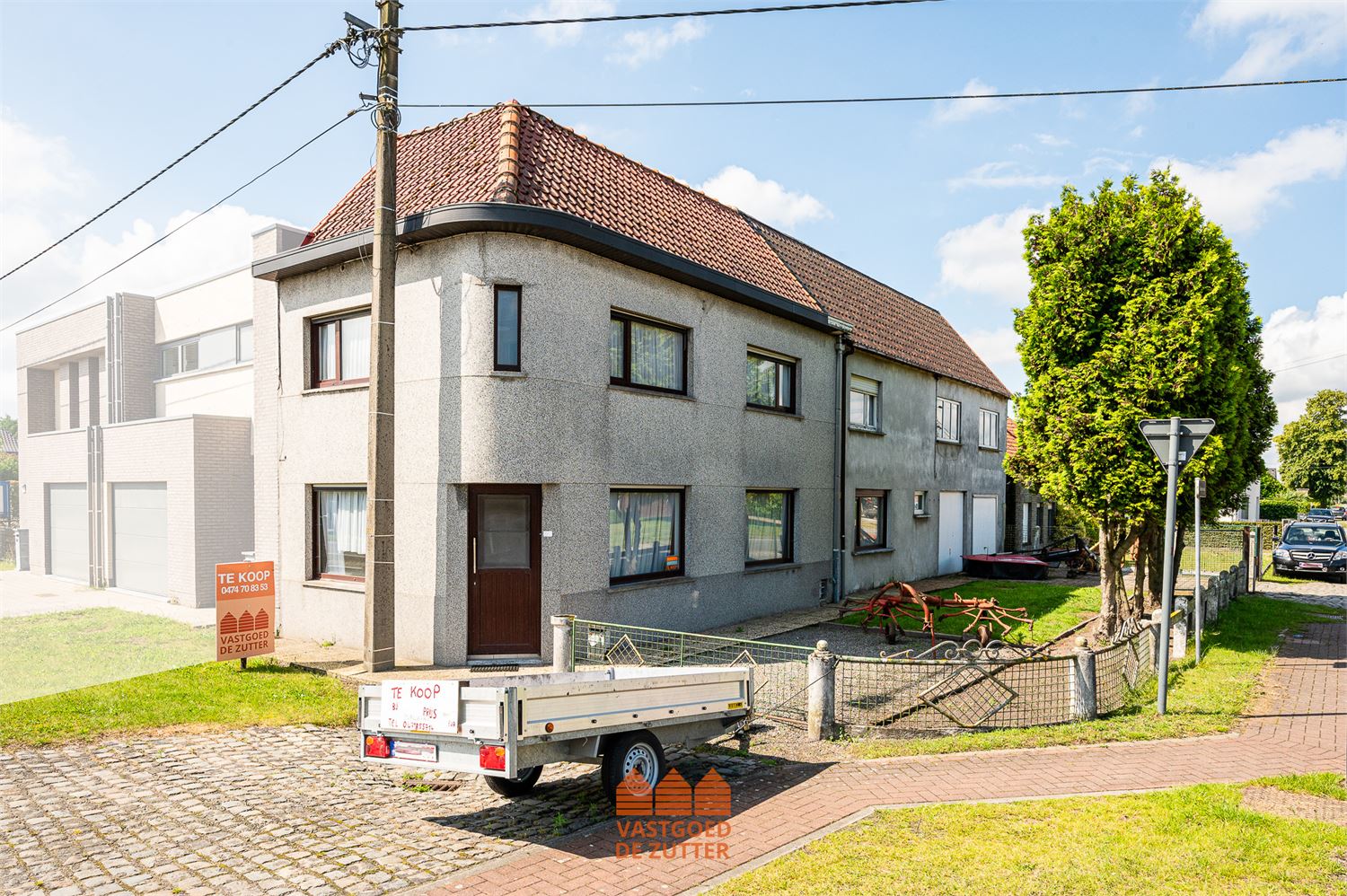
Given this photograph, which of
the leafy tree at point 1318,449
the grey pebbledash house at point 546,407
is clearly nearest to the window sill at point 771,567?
the grey pebbledash house at point 546,407

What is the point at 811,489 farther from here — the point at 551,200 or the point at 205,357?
the point at 205,357

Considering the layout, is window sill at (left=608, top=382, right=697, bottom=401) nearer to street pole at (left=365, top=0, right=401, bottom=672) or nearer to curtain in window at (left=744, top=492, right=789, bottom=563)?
curtain in window at (left=744, top=492, right=789, bottom=563)

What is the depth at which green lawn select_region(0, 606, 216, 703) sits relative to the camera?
36.7 ft

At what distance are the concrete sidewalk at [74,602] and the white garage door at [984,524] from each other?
2135 cm

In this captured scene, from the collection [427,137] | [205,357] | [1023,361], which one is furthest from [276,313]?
[1023,361]

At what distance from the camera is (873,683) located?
28.4 feet

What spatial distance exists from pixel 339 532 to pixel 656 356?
5874 millimetres

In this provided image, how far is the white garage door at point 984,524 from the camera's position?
2638 cm

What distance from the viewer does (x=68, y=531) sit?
24781mm

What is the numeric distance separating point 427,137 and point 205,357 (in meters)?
11.8

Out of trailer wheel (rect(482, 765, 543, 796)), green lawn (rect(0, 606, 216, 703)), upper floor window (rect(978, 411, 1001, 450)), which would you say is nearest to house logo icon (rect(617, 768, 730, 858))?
trailer wheel (rect(482, 765, 543, 796))

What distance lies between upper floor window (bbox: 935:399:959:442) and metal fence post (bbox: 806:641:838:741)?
55.1ft

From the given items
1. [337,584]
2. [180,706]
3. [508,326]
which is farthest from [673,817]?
[337,584]

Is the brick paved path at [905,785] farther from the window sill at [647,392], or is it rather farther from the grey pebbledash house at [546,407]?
the window sill at [647,392]
